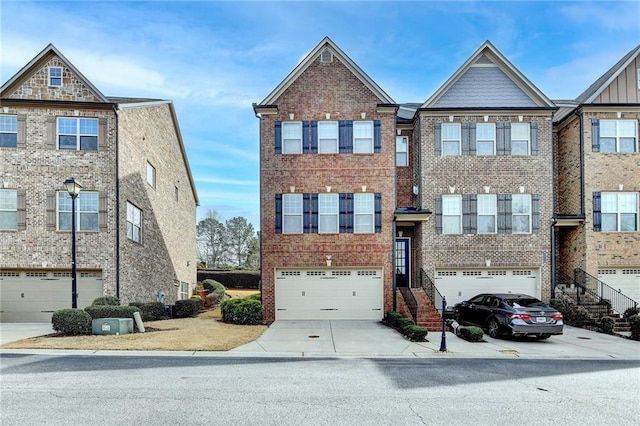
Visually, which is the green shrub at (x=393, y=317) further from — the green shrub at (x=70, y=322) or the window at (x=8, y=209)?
the window at (x=8, y=209)

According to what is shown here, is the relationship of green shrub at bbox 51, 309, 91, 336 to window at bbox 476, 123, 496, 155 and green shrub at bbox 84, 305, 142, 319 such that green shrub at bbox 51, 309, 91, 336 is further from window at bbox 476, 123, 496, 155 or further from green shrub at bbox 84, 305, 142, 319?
window at bbox 476, 123, 496, 155

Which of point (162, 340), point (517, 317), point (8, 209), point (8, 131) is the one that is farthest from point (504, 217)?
point (8, 131)

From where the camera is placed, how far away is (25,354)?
40.4ft

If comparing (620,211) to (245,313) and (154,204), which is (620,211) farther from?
(154,204)

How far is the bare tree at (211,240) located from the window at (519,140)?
52.0 m

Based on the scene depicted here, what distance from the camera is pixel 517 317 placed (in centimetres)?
1566

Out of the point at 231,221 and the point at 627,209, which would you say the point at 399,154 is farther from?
the point at 231,221

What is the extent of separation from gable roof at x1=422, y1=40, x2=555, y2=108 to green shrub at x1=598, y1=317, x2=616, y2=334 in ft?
30.5

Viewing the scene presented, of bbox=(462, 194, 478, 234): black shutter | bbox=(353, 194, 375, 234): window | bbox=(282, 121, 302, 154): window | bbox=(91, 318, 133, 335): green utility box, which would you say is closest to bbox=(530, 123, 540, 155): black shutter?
bbox=(462, 194, 478, 234): black shutter

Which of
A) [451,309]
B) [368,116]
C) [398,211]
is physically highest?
[368,116]

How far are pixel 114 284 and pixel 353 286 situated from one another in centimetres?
995

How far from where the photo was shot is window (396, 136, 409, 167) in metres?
22.8

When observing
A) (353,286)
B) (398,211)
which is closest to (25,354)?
(353,286)

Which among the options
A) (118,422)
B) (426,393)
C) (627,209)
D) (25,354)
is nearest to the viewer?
(118,422)
